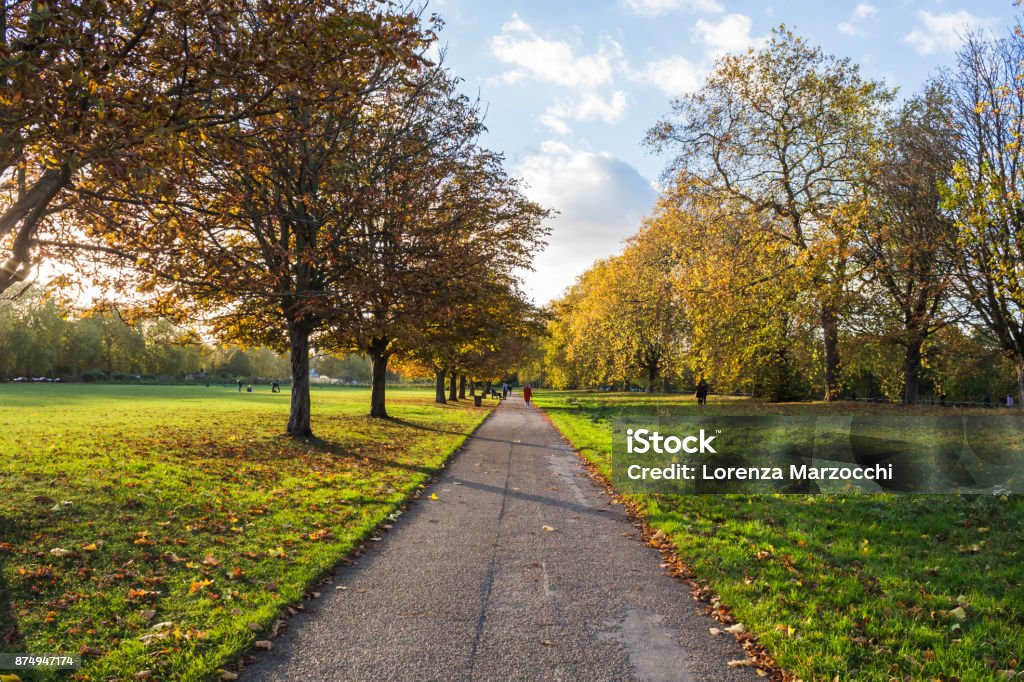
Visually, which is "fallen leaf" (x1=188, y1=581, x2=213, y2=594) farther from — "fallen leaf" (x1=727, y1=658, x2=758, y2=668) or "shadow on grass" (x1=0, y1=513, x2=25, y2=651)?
"fallen leaf" (x1=727, y1=658, x2=758, y2=668)

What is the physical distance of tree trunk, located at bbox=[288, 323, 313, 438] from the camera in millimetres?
17031

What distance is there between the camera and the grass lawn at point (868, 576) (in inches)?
175

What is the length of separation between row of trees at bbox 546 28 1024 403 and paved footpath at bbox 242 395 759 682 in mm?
12362

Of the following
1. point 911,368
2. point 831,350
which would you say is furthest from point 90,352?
point 911,368

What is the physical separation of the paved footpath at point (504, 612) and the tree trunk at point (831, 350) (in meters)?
13.7

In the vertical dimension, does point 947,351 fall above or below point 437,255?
below

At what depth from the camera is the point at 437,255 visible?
51.2 ft

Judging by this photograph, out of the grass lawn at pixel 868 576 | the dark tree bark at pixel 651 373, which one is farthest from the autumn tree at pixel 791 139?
the dark tree bark at pixel 651 373

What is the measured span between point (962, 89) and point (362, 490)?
18.8 m

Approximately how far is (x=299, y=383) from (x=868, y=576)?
1480cm

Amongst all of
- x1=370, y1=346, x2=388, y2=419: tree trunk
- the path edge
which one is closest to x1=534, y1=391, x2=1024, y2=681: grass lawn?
the path edge

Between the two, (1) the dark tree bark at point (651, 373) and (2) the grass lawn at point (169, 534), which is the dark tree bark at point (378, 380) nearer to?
(2) the grass lawn at point (169, 534)

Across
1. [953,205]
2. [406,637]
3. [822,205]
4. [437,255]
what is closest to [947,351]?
[822,205]

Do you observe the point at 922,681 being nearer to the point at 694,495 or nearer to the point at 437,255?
the point at 694,495
